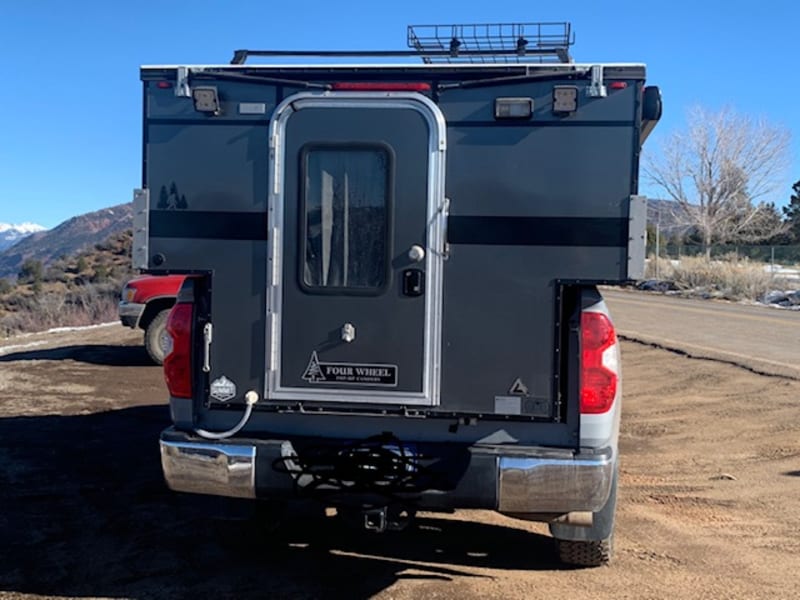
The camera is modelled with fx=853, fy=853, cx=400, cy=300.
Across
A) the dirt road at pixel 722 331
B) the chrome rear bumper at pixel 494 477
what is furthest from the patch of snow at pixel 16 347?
the chrome rear bumper at pixel 494 477

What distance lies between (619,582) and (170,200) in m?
3.15

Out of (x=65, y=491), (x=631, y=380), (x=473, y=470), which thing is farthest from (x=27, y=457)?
(x=631, y=380)

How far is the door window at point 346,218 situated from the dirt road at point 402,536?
1.67 m

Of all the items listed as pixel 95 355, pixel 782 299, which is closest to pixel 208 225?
pixel 95 355

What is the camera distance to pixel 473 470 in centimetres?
404

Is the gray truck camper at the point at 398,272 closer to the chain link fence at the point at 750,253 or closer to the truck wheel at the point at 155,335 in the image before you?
the truck wheel at the point at 155,335

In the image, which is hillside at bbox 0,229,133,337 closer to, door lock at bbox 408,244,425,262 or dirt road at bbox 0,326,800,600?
dirt road at bbox 0,326,800,600

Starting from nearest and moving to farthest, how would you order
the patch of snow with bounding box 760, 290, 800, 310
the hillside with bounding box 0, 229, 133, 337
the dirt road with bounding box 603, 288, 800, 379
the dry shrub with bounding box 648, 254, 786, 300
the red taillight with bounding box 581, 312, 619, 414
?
the red taillight with bounding box 581, 312, 619, 414
the dirt road with bounding box 603, 288, 800, 379
the hillside with bounding box 0, 229, 133, 337
the patch of snow with bounding box 760, 290, 800, 310
the dry shrub with bounding box 648, 254, 786, 300

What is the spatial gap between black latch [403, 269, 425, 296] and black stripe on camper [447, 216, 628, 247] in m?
0.23

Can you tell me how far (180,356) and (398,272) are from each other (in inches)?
48.2

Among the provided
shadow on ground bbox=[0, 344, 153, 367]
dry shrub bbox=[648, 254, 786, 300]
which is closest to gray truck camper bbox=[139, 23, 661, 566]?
shadow on ground bbox=[0, 344, 153, 367]

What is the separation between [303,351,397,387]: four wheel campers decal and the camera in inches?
167

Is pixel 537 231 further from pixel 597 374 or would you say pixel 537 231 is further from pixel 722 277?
pixel 722 277

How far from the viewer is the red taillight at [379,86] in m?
4.17
